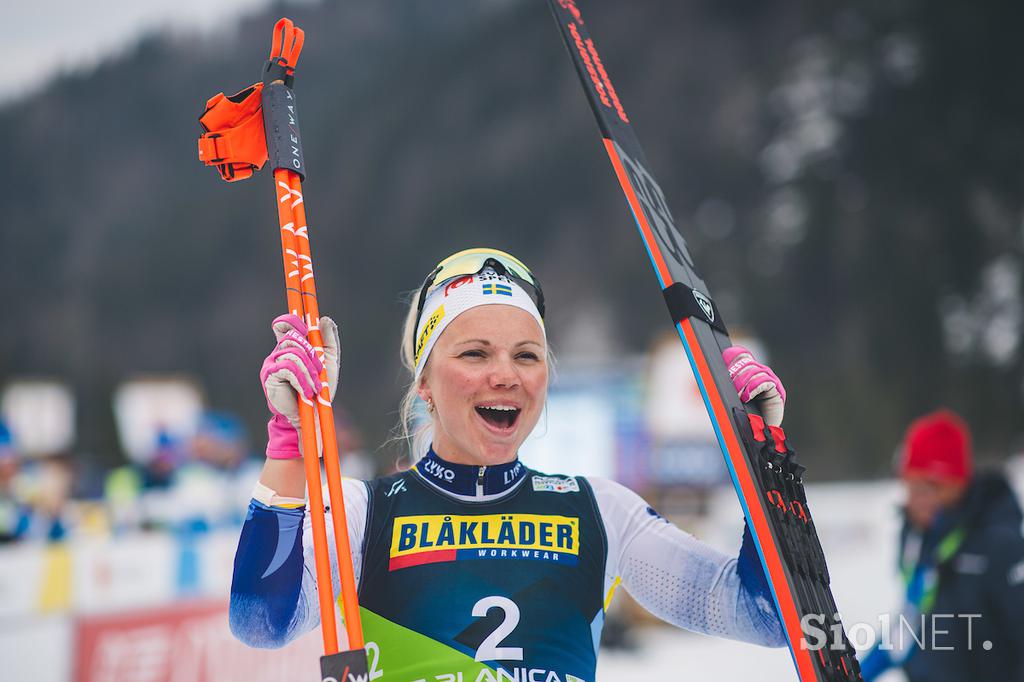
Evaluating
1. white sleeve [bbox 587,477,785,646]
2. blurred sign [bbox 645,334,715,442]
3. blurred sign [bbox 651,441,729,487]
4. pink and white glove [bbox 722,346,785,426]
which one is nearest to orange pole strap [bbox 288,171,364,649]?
white sleeve [bbox 587,477,785,646]

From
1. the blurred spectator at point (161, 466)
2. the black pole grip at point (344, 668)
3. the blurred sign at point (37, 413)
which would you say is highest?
the blurred sign at point (37, 413)

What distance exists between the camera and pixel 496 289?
212 centimetres

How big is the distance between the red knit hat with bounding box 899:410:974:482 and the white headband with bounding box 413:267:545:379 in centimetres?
249

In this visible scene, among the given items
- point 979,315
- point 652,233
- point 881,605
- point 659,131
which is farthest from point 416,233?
point 652,233

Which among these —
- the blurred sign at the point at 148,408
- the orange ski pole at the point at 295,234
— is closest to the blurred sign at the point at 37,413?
the blurred sign at the point at 148,408

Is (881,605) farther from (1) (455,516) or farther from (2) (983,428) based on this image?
(2) (983,428)

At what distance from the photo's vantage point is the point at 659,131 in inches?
1309

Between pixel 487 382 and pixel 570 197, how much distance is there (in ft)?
106

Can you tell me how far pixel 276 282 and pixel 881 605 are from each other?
1355 inches

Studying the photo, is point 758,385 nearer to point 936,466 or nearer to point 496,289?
point 496,289

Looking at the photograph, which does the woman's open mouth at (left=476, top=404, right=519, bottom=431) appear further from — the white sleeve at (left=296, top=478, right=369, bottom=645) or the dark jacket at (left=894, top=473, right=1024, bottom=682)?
the dark jacket at (left=894, top=473, right=1024, bottom=682)

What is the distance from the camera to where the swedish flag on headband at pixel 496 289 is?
2111 mm

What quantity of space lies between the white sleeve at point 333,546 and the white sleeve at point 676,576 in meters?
0.52

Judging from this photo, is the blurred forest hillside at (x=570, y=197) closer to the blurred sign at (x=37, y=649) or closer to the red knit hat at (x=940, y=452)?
the red knit hat at (x=940, y=452)
